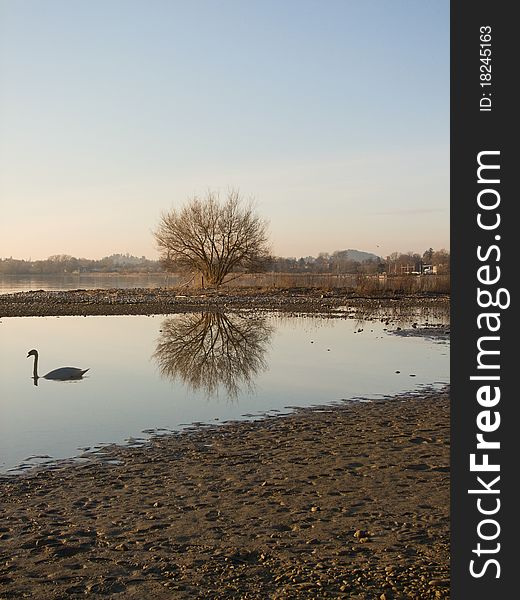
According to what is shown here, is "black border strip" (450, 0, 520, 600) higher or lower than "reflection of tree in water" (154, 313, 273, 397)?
higher

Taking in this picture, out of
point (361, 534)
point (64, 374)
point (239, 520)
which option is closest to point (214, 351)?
point (64, 374)

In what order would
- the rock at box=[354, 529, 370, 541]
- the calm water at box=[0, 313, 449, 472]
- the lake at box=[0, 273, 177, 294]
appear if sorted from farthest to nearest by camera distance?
the lake at box=[0, 273, 177, 294] < the calm water at box=[0, 313, 449, 472] < the rock at box=[354, 529, 370, 541]

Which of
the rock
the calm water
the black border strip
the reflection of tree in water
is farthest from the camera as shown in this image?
the reflection of tree in water

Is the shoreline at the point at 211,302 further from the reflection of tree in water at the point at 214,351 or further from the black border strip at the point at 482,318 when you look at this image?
the black border strip at the point at 482,318

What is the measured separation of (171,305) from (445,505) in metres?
35.4

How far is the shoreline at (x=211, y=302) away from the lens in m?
37.0

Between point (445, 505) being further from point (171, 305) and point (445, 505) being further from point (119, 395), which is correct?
point (171, 305)


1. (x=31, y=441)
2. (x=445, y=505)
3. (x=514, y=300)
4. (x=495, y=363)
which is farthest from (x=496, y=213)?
(x=31, y=441)

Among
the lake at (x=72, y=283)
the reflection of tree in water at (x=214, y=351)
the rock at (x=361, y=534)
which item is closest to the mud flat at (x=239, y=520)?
the rock at (x=361, y=534)

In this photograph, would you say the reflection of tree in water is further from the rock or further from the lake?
the lake

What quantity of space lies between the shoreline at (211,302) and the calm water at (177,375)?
9.28 meters

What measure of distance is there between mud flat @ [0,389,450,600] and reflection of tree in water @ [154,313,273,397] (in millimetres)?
4933

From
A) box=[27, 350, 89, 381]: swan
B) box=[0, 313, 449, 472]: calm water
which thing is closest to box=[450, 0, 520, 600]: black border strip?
box=[0, 313, 449, 472]: calm water

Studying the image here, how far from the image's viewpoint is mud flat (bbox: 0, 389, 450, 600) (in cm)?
484
